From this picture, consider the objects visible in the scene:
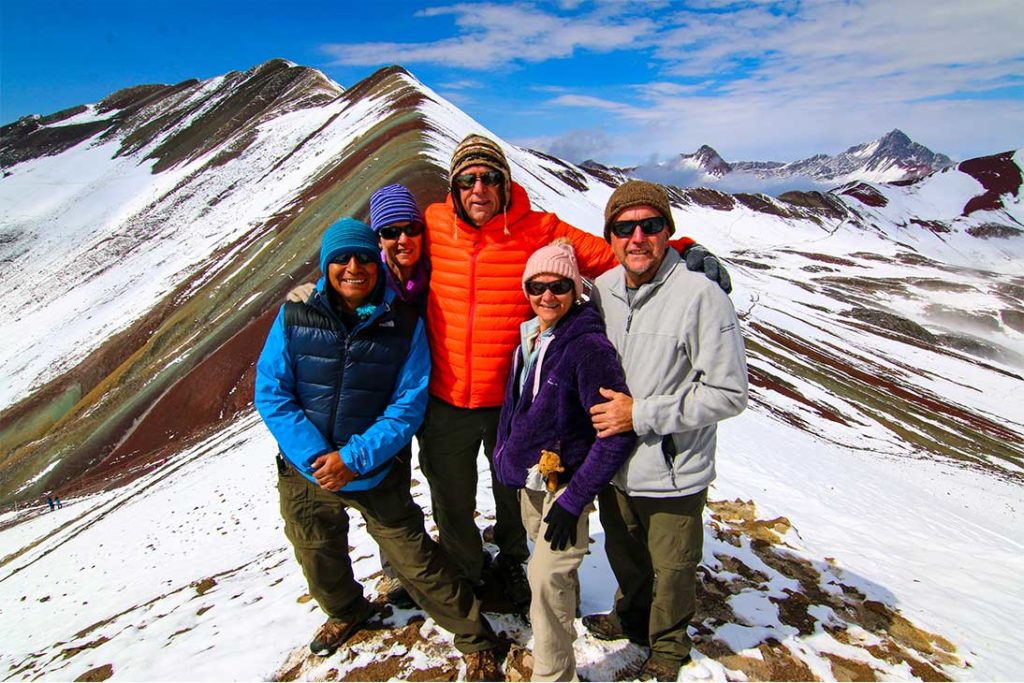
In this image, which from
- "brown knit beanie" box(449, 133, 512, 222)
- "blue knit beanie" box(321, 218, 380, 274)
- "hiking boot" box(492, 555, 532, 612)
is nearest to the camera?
"blue knit beanie" box(321, 218, 380, 274)

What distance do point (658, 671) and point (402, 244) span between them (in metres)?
4.05

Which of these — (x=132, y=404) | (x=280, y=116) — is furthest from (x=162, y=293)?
(x=280, y=116)

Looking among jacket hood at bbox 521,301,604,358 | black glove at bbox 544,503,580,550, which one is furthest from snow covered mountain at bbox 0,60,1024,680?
jacket hood at bbox 521,301,604,358

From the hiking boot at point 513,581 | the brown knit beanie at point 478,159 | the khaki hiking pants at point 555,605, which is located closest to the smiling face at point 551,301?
the brown knit beanie at point 478,159

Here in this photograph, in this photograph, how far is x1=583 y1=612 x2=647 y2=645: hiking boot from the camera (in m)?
4.28

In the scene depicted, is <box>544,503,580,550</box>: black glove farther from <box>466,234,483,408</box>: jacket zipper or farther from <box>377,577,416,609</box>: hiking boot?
<box>377,577,416,609</box>: hiking boot

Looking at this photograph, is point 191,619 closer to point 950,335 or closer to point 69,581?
point 69,581

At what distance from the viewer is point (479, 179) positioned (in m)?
3.96

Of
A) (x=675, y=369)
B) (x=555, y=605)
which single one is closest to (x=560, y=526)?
(x=555, y=605)

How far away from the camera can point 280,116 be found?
67.7m

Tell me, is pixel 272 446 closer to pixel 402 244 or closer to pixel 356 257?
pixel 402 244

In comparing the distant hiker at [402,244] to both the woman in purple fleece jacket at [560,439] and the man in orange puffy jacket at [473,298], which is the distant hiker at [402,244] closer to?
the man in orange puffy jacket at [473,298]

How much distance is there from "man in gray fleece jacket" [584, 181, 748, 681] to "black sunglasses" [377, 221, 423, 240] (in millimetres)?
1665

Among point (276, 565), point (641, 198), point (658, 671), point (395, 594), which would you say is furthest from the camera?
point (276, 565)
